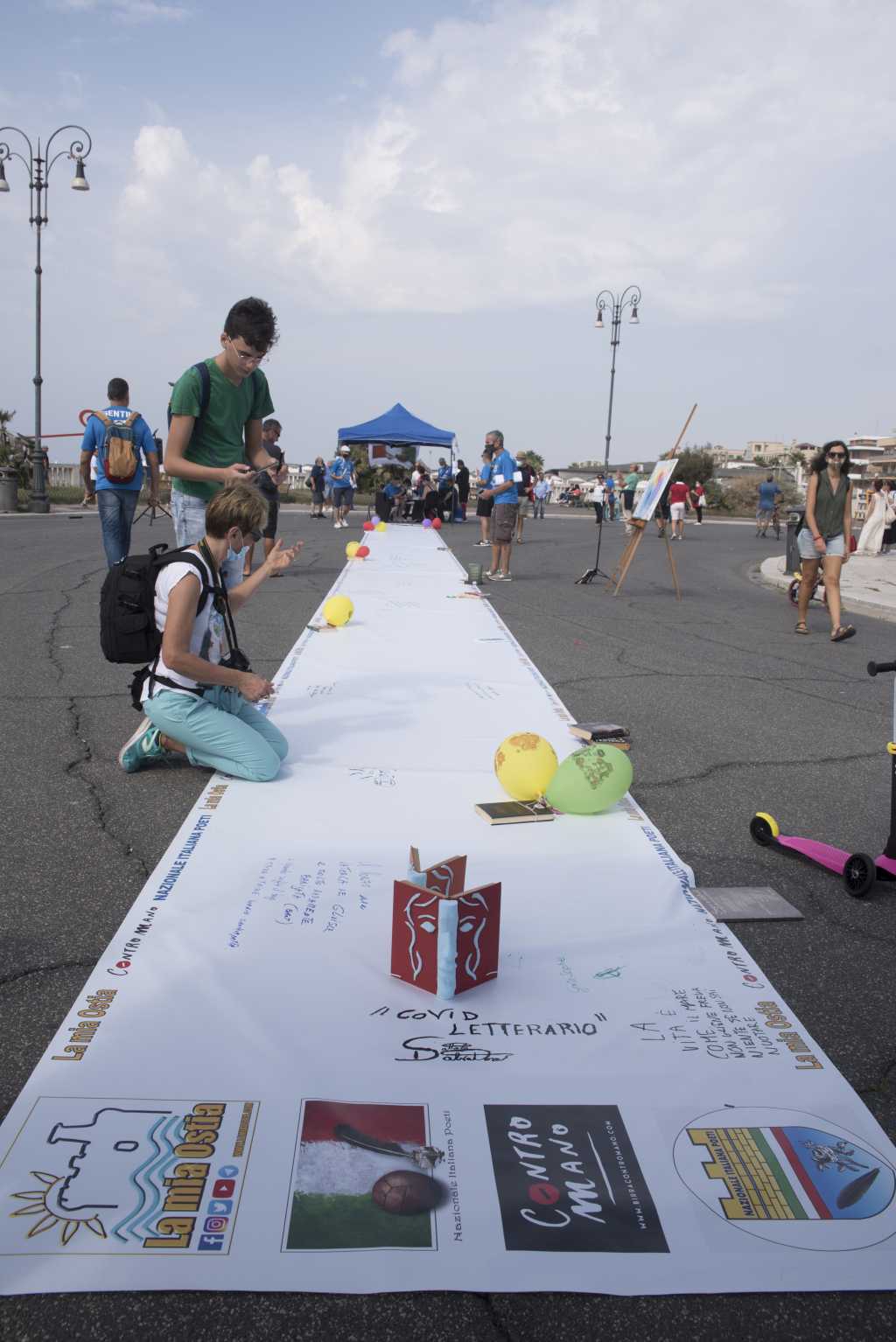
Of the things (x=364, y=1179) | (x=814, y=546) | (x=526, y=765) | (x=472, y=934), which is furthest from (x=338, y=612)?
(x=364, y=1179)

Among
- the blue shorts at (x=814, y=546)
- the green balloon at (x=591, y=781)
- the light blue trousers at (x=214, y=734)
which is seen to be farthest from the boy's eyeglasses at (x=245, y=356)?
the blue shorts at (x=814, y=546)

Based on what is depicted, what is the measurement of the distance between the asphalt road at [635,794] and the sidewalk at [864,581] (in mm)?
1018

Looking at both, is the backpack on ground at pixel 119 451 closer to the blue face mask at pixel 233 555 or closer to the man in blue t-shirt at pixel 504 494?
the blue face mask at pixel 233 555

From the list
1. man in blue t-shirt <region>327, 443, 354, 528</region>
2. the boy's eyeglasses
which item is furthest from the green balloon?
man in blue t-shirt <region>327, 443, 354, 528</region>

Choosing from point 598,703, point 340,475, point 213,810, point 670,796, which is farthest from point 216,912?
point 340,475

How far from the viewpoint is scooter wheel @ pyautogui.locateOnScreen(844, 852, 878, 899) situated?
354cm

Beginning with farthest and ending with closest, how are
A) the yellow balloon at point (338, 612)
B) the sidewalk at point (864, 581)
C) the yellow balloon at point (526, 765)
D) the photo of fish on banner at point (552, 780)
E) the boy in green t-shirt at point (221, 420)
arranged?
the sidewalk at point (864, 581), the yellow balloon at point (338, 612), the boy in green t-shirt at point (221, 420), the yellow balloon at point (526, 765), the photo of fish on banner at point (552, 780)

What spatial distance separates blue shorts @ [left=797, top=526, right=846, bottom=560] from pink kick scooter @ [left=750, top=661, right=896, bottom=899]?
587 cm

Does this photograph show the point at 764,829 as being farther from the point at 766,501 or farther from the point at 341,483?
the point at 766,501

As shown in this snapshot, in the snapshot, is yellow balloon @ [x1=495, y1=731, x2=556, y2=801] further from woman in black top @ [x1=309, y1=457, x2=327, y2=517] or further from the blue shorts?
woman in black top @ [x1=309, y1=457, x2=327, y2=517]

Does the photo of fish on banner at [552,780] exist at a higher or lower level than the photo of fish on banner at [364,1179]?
higher

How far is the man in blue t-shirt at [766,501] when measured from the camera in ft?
95.8

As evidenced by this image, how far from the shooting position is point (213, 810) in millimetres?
4062

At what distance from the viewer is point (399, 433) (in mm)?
29953
